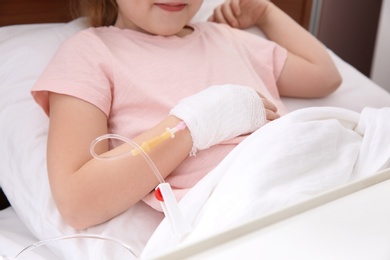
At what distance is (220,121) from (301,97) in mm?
371

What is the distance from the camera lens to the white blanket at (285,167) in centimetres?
55

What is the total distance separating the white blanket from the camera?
1.82 feet

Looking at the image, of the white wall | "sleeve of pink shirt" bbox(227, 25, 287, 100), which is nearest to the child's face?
"sleeve of pink shirt" bbox(227, 25, 287, 100)

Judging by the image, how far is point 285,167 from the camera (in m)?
0.61

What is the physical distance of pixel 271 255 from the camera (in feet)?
1.45

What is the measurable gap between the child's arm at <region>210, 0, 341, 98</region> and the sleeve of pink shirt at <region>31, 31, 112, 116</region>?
0.35 meters

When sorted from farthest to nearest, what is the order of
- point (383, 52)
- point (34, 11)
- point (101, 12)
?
point (383, 52)
point (34, 11)
point (101, 12)

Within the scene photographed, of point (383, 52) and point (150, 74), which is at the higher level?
point (150, 74)

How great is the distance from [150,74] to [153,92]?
0.13ft

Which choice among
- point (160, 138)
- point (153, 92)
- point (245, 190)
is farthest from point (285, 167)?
point (153, 92)

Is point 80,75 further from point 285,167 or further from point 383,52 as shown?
point 383,52

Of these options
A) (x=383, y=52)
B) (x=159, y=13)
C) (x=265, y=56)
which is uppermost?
(x=159, y=13)

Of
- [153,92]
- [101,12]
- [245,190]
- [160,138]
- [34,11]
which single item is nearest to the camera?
[245,190]

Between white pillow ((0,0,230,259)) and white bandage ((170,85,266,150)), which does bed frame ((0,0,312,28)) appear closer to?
white pillow ((0,0,230,259))
